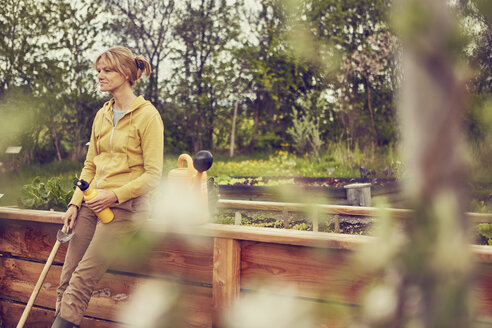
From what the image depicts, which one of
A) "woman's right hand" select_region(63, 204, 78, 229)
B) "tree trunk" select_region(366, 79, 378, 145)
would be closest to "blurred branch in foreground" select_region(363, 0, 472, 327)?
"woman's right hand" select_region(63, 204, 78, 229)

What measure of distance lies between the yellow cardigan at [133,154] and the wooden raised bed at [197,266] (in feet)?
0.91

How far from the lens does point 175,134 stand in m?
9.97

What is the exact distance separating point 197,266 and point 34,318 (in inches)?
47.3

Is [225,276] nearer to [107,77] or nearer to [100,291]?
[100,291]

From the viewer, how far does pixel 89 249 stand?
2.01m

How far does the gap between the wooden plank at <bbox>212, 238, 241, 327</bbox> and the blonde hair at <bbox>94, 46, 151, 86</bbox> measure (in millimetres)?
947

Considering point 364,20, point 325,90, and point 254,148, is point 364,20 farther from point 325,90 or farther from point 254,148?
point 254,148

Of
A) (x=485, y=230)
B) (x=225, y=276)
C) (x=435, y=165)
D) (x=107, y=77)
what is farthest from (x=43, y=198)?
(x=435, y=165)

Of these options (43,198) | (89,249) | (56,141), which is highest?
(56,141)

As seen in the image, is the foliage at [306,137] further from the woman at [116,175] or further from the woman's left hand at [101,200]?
the woman's left hand at [101,200]

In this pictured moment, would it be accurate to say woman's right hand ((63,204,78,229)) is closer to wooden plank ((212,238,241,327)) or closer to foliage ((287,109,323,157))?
wooden plank ((212,238,241,327))

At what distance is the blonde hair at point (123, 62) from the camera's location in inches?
84.4

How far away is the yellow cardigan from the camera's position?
2.09m

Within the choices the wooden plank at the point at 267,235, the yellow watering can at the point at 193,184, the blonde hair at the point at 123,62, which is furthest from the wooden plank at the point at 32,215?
the blonde hair at the point at 123,62
